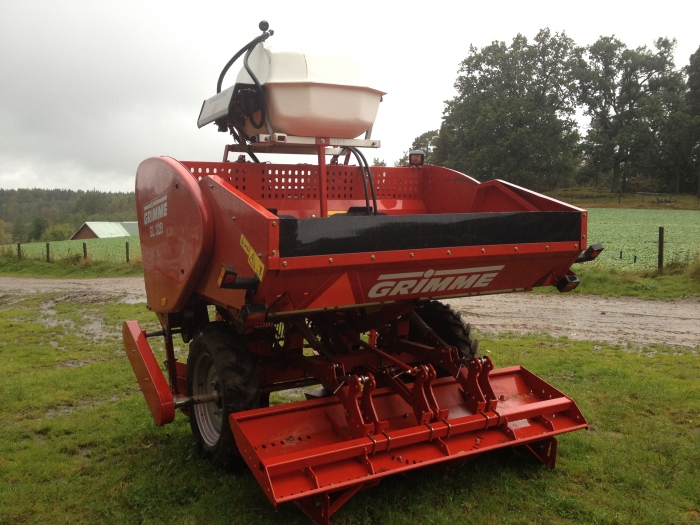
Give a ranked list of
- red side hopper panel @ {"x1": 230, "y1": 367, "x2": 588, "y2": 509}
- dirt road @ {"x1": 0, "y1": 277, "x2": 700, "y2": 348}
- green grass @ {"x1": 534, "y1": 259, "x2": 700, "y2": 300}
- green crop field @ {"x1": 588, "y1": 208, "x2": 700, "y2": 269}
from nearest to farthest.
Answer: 1. red side hopper panel @ {"x1": 230, "y1": 367, "x2": 588, "y2": 509}
2. dirt road @ {"x1": 0, "y1": 277, "x2": 700, "y2": 348}
3. green grass @ {"x1": 534, "y1": 259, "x2": 700, "y2": 300}
4. green crop field @ {"x1": 588, "y1": 208, "x2": 700, "y2": 269}

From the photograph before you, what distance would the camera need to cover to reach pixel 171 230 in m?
3.83

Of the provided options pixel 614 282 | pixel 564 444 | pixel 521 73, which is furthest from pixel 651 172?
pixel 564 444

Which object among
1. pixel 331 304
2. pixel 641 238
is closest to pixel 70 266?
pixel 641 238

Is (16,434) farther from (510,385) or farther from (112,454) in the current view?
(510,385)

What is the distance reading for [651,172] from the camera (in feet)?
182

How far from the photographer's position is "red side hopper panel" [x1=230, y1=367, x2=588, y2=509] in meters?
3.03

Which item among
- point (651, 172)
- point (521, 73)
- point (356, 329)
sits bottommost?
point (356, 329)

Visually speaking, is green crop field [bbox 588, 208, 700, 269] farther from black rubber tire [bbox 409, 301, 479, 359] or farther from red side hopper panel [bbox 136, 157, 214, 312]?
red side hopper panel [bbox 136, 157, 214, 312]

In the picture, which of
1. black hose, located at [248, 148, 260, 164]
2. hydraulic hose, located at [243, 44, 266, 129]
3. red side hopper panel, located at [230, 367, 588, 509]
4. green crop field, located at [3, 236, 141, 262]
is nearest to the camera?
red side hopper panel, located at [230, 367, 588, 509]

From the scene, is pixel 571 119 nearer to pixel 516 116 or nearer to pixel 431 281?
pixel 516 116

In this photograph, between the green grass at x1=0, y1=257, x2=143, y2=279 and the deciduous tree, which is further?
the deciduous tree

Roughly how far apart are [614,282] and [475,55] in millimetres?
40138

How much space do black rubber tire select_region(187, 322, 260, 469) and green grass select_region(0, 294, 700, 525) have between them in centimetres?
17

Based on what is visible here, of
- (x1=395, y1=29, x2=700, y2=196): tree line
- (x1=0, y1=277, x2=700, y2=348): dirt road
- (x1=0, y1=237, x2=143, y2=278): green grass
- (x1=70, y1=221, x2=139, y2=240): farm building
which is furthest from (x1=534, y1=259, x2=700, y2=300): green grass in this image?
(x1=70, y1=221, x2=139, y2=240): farm building
